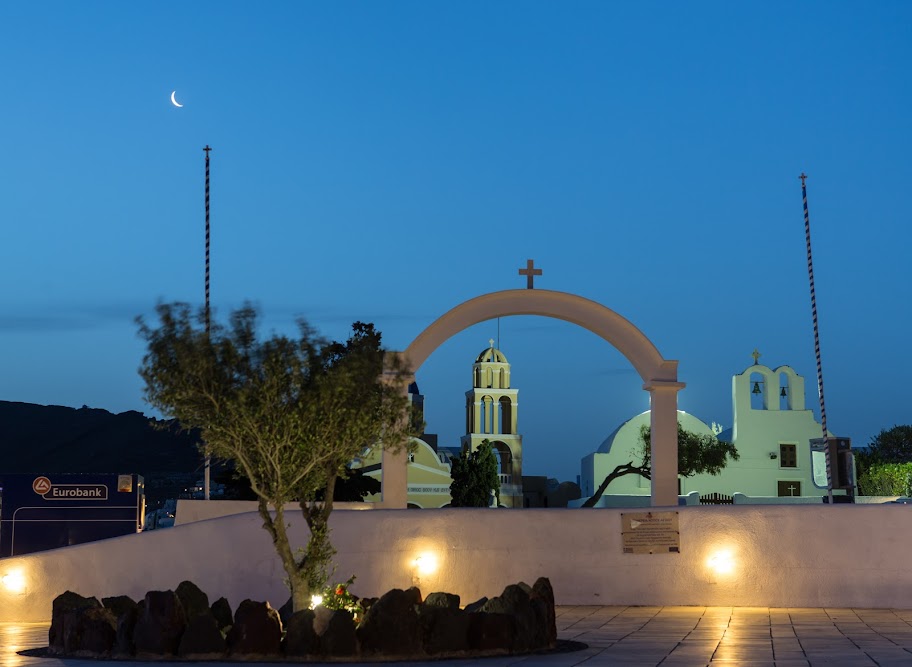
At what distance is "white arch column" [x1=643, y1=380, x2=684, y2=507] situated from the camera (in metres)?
21.0

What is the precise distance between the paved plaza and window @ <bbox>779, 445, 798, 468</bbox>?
119ft

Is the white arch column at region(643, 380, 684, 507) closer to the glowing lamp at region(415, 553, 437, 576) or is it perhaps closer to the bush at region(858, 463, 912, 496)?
the glowing lamp at region(415, 553, 437, 576)

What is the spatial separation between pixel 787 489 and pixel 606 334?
35.5 m

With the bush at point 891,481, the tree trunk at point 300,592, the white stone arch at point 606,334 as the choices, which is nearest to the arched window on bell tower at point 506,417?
the bush at point 891,481

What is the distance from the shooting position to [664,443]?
2103cm

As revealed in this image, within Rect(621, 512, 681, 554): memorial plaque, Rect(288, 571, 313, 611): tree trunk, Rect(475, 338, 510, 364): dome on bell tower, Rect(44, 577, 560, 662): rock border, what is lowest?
Rect(44, 577, 560, 662): rock border

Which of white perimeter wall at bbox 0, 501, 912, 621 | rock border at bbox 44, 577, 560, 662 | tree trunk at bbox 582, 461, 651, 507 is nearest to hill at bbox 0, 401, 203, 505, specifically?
tree trunk at bbox 582, 461, 651, 507

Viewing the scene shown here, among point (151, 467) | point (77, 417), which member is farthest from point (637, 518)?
point (77, 417)

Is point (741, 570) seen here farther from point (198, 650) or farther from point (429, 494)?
point (429, 494)

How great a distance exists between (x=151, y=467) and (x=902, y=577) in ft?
264

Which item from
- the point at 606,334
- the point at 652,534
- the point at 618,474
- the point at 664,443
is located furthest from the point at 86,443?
the point at 652,534

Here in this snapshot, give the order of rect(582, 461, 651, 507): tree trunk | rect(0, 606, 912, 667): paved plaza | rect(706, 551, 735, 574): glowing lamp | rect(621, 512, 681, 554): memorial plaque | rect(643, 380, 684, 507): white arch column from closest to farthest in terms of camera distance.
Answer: rect(0, 606, 912, 667): paved plaza
rect(706, 551, 735, 574): glowing lamp
rect(621, 512, 681, 554): memorial plaque
rect(643, 380, 684, 507): white arch column
rect(582, 461, 651, 507): tree trunk

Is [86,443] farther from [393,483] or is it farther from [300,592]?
[300,592]

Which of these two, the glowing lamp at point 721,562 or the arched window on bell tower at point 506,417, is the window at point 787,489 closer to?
the arched window on bell tower at point 506,417
